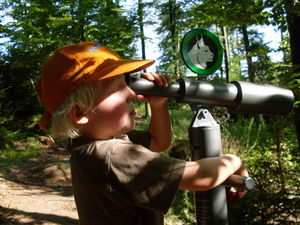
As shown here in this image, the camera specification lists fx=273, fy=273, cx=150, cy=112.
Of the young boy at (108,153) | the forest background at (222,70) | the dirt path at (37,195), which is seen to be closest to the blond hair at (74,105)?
the young boy at (108,153)

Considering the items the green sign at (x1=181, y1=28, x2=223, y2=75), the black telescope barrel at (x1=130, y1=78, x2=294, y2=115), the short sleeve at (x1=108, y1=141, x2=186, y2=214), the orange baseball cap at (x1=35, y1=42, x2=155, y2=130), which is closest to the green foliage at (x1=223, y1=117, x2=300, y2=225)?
the black telescope barrel at (x1=130, y1=78, x2=294, y2=115)

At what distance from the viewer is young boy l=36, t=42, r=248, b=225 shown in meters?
0.82

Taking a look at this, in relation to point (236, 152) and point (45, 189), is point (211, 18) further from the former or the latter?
point (45, 189)

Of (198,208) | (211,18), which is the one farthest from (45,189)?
(198,208)

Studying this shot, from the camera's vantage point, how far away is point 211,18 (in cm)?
269

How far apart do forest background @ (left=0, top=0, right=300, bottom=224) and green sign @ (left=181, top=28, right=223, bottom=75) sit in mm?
1103

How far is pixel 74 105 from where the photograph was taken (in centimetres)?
96

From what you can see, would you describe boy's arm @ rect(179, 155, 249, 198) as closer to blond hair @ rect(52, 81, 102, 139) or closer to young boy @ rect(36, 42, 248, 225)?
young boy @ rect(36, 42, 248, 225)

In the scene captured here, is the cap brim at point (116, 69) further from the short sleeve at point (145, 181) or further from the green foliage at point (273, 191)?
the green foliage at point (273, 191)

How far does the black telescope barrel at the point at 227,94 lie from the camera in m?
1.00

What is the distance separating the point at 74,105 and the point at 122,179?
0.32 meters

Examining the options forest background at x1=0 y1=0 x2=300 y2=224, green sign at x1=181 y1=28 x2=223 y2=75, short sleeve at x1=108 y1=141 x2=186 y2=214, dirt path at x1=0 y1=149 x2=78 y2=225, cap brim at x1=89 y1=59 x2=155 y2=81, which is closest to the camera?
short sleeve at x1=108 y1=141 x2=186 y2=214

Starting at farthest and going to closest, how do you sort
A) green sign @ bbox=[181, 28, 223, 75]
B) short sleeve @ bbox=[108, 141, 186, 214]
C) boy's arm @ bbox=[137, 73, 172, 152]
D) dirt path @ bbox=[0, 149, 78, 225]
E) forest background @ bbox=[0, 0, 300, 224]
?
dirt path @ bbox=[0, 149, 78, 225]
forest background @ bbox=[0, 0, 300, 224]
boy's arm @ bbox=[137, 73, 172, 152]
green sign @ bbox=[181, 28, 223, 75]
short sleeve @ bbox=[108, 141, 186, 214]

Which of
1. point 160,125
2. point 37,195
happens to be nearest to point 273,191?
point 160,125
